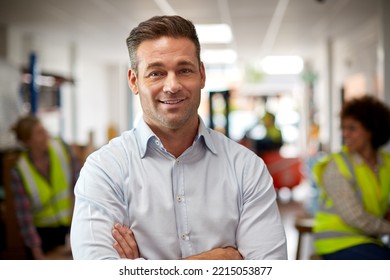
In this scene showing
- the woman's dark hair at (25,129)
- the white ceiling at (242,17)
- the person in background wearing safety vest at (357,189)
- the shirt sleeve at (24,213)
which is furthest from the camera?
the woman's dark hair at (25,129)

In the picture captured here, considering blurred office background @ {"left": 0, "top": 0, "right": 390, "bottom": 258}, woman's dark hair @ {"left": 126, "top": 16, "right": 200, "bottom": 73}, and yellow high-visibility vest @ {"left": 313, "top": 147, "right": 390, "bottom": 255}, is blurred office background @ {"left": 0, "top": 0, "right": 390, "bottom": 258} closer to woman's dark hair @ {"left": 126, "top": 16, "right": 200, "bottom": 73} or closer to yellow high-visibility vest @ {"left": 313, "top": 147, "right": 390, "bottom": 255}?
woman's dark hair @ {"left": 126, "top": 16, "right": 200, "bottom": 73}

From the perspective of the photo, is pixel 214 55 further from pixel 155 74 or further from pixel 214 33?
pixel 155 74

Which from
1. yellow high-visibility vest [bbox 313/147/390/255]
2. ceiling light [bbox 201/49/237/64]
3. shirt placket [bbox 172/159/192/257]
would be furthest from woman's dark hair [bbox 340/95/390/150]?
shirt placket [bbox 172/159/192/257]

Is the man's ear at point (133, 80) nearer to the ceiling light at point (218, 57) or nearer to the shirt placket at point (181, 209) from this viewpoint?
the shirt placket at point (181, 209)

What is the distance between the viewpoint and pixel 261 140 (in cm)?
475

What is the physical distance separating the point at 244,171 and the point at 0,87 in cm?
316

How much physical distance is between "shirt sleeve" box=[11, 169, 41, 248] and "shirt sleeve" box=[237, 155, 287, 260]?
4.16ft

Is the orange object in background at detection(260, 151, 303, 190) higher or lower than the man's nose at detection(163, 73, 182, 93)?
lower

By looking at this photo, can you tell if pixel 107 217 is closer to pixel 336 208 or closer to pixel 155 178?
pixel 155 178

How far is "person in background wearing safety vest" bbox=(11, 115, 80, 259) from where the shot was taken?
7.55ft

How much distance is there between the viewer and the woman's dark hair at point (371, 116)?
1907 mm

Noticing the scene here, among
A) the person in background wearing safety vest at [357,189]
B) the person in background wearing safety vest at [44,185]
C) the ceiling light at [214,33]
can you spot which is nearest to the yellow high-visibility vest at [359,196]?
the person in background wearing safety vest at [357,189]

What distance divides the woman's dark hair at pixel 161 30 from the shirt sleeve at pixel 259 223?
0.31 meters

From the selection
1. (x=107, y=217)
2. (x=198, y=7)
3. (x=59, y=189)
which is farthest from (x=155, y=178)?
(x=59, y=189)
